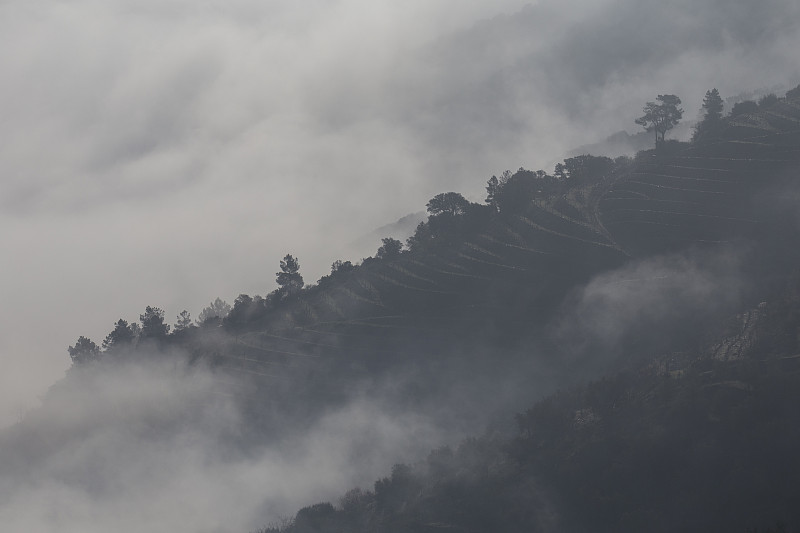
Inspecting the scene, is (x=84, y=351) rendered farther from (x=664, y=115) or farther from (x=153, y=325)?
(x=664, y=115)

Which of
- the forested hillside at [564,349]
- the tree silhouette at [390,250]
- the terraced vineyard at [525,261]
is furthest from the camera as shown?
the tree silhouette at [390,250]

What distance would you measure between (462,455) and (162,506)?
Answer: 37360 mm

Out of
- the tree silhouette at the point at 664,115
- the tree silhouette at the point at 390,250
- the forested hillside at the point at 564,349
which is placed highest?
the tree silhouette at the point at 664,115

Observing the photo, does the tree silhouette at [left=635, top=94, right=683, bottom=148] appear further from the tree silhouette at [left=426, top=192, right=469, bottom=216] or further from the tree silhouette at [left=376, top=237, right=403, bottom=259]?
the tree silhouette at [left=376, top=237, right=403, bottom=259]

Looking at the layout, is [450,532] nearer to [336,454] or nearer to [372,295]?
[336,454]

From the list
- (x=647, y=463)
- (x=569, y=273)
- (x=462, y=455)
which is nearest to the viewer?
(x=647, y=463)

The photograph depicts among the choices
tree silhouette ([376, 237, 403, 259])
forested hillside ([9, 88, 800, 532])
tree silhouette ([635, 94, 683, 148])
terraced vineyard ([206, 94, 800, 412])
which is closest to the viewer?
forested hillside ([9, 88, 800, 532])

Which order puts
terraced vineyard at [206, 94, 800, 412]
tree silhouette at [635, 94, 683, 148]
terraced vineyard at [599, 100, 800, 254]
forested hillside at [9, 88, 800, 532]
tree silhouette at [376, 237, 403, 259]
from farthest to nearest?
tree silhouette at [635, 94, 683, 148] → tree silhouette at [376, 237, 403, 259] → terraced vineyard at [206, 94, 800, 412] → terraced vineyard at [599, 100, 800, 254] → forested hillside at [9, 88, 800, 532]

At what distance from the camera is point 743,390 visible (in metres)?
86.2

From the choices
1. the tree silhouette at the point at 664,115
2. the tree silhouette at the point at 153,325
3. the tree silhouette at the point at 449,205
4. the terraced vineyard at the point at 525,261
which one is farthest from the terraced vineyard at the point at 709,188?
the tree silhouette at the point at 153,325

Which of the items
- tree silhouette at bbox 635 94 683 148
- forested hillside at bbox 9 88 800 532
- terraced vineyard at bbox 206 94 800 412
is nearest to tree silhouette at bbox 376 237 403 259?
forested hillside at bbox 9 88 800 532

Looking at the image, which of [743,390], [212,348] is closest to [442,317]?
[212,348]

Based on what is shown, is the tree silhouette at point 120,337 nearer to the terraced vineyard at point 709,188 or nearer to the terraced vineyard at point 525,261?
the terraced vineyard at point 525,261

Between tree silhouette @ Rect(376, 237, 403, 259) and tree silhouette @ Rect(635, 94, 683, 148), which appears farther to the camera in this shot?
tree silhouette @ Rect(635, 94, 683, 148)
